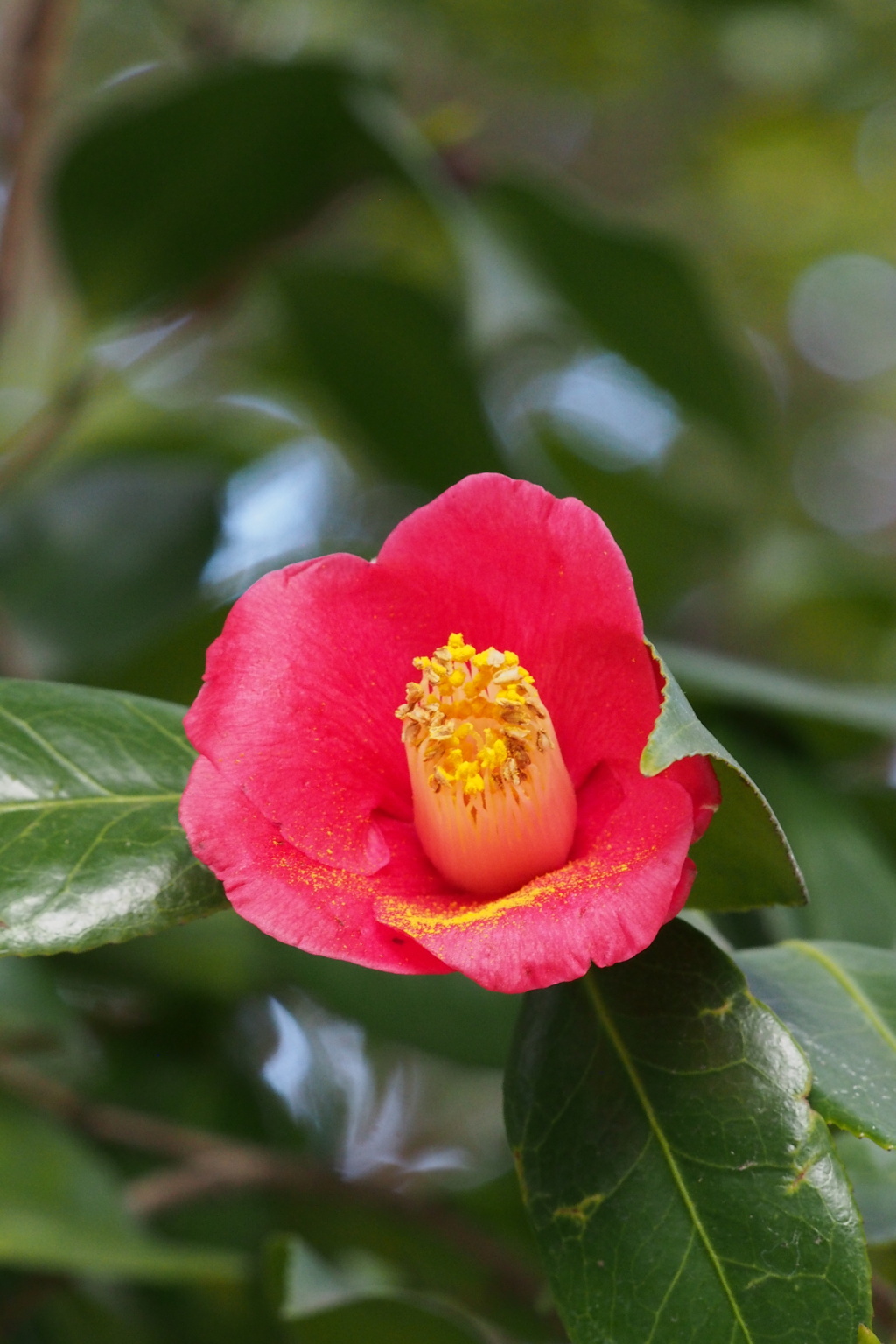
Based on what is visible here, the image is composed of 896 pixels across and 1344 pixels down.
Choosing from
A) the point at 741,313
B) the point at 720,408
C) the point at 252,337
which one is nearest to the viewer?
the point at 720,408

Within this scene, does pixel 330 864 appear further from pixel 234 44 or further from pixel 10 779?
pixel 234 44

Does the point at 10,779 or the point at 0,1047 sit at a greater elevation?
the point at 10,779

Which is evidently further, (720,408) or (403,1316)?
(720,408)

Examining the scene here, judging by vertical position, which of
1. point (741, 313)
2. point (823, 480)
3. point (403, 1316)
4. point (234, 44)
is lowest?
point (823, 480)

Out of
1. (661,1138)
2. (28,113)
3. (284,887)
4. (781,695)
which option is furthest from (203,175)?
(661,1138)

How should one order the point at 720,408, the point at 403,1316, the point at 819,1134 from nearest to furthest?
the point at 819,1134 → the point at 403,1316 → the point at 720,408

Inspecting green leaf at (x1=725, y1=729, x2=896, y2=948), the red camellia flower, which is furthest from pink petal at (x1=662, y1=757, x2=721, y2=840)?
green leaf at (x1=725, y1=729, x2=896, y2=948)

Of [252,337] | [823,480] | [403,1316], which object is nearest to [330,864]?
[403,1316]
